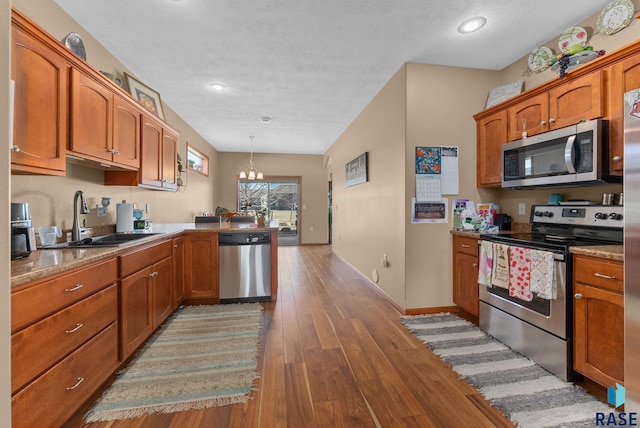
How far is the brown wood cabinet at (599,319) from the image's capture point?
1498mm

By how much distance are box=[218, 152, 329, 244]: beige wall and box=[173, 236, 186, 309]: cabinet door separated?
467 centimetres

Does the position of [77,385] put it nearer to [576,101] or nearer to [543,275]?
[543,275]

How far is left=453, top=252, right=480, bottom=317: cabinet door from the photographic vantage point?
2.58 meters

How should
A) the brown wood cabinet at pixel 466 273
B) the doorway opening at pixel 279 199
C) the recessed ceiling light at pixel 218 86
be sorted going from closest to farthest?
the brown wood cabinet at pixel 466 273, the recessed ceiling light at pixel 218 86, the doorway opening at pixel 279 199

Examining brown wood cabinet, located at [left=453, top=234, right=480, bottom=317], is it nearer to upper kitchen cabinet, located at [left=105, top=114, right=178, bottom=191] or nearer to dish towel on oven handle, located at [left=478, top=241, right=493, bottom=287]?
dish towel on oven handle, located at [left=478, top=241, right=493, bottom=287]

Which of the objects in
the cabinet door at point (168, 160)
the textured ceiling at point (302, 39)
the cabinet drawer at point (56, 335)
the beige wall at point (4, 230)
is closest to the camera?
the beige wall at point (4, 230)

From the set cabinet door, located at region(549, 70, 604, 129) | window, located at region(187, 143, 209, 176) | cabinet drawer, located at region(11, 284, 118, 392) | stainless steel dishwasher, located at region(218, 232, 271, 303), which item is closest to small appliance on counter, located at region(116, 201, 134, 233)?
stainless steel dishwasher, located at region(218, 232, 271, 303)

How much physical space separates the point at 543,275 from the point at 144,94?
4.20 m

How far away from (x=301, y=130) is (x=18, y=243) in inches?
179

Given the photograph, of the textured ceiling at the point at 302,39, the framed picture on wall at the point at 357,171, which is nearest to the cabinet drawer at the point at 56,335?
→ the textured ceiling at the point at 302,39

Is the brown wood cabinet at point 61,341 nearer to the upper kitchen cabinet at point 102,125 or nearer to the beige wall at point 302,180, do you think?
the upper kitchen cabinet at point 102,125

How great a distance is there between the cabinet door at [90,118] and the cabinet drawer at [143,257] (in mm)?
749

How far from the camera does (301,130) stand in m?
5.42

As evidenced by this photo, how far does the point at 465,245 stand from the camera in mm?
2715
